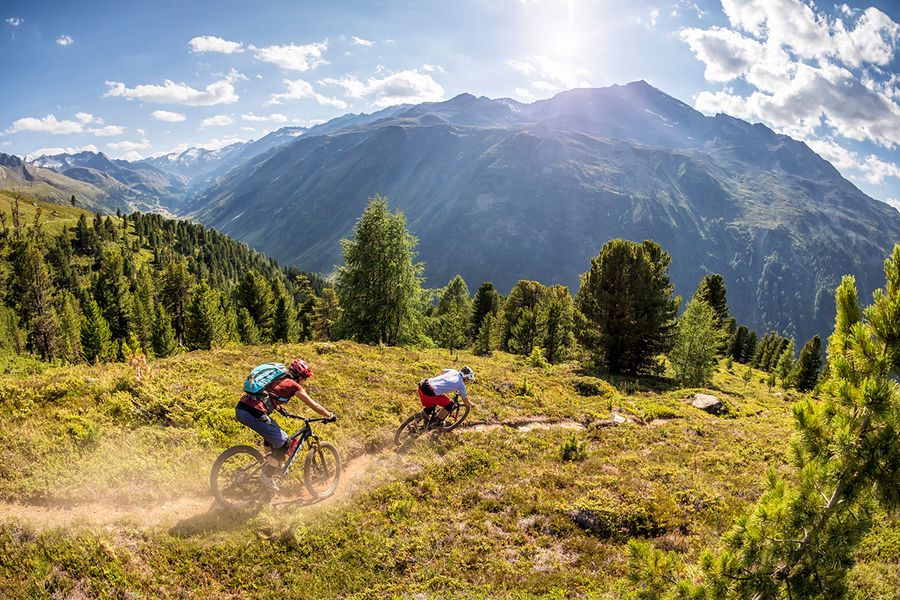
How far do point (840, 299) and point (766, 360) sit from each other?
422ft

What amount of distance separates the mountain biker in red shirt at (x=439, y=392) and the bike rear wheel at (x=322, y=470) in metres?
4.41

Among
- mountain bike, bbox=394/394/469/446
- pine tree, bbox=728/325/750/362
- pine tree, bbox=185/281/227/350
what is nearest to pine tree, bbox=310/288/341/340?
pine tree, bbox=185/281/227/350

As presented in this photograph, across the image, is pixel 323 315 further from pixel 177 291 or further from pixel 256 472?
pixel 256 472

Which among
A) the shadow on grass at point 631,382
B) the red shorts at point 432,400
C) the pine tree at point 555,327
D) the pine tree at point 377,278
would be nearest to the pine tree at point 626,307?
the shadow on grass at point 631,382

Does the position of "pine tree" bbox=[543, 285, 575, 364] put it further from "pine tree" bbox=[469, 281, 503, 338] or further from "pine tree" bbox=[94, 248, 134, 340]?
"pine tree" bbox=[94, 248, 134, 340]

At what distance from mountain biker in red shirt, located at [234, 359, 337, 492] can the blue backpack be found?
9 cm

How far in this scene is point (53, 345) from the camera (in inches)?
3637

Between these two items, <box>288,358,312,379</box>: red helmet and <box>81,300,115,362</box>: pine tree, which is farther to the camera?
<box>81,300,115,362</box>: pine tree

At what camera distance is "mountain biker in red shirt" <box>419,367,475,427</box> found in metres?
16.5

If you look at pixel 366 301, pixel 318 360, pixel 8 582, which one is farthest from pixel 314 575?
pixel 366 301

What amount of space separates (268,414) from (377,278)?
31086 millimetres

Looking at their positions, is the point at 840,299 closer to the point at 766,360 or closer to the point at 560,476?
the point at 560,476

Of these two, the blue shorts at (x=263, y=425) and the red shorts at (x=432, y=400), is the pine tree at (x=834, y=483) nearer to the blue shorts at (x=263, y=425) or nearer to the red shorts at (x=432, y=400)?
the blue shorts at (x=263, y=425)

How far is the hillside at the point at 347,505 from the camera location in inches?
369
